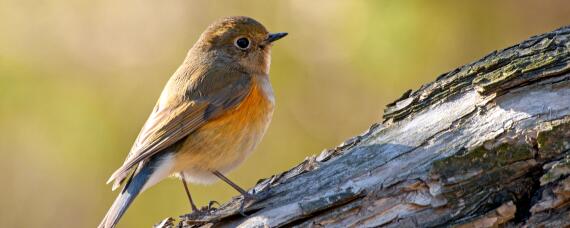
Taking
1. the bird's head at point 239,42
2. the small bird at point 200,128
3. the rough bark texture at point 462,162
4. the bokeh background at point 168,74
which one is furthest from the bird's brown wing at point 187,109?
the bokeh background at point 168,74

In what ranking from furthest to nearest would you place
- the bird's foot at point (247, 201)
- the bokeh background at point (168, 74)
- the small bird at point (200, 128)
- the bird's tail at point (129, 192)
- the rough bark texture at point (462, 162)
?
the bokeh background at point (168, 74) < the small bird at point (200, 128) < the bird's tail at point (129, 192) < the bird's foot at point (247, 201) < the rough bark texture at point (462, 162)

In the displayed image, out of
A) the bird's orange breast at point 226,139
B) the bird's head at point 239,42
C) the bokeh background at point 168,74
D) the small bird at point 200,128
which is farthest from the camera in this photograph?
the bokeh background at point 168,74

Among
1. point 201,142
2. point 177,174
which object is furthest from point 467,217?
point 177,174

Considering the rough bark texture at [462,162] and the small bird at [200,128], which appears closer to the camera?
the rough bark texture at [462,162]

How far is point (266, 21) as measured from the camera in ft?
20.6

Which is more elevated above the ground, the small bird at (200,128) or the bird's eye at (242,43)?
the bird's eye at (242,43)

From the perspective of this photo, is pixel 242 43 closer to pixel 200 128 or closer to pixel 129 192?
pixel 200 128

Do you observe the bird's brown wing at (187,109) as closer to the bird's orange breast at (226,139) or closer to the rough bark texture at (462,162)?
the bird's orange breast at (226,139)

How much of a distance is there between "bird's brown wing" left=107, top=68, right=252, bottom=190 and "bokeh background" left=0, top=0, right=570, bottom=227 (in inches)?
52.4

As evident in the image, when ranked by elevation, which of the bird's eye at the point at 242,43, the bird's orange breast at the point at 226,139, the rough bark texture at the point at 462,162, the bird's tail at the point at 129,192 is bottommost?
the rough bark texture at the point at 462,162

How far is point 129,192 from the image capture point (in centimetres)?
402

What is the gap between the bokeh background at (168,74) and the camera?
5.61m

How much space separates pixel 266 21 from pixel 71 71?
5.33 ft

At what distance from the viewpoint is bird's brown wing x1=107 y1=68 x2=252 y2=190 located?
4121mm
